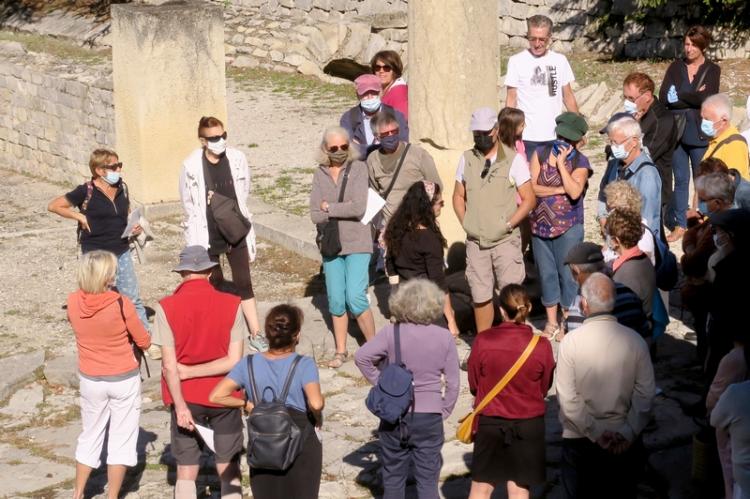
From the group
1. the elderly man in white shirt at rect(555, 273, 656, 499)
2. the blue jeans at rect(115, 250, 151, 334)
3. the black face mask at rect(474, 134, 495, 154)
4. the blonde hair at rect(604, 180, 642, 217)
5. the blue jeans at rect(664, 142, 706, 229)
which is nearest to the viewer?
the elderly man in white shirt at rect(555, 273, 656, 499)

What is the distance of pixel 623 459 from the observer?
5984 mm

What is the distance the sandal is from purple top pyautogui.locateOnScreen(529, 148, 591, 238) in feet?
5.58

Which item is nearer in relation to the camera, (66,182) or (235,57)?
(66,182)

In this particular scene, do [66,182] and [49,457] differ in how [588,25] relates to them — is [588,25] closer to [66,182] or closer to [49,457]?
[66,182]

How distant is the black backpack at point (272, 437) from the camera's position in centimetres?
592

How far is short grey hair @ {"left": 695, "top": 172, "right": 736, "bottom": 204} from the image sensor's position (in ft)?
24.6

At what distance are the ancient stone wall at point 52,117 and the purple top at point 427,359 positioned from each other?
8.74 metres

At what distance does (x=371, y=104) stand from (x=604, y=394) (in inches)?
168

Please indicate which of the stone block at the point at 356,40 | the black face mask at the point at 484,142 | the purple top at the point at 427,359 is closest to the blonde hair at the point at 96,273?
the purple top at the point at 427,359

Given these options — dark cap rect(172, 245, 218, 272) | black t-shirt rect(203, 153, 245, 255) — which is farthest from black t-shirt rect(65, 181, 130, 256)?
dark cap rect(172, 245, 218, 272)

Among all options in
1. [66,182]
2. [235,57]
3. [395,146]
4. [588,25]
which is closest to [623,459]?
[395,146]

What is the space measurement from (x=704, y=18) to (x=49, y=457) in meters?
12.9

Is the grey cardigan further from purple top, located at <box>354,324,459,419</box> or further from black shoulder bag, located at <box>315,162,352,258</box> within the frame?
purple top, located at <box>354,324,459,419</box>

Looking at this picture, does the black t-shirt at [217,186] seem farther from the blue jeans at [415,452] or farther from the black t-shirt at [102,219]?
the blue jeans at [415,452]
